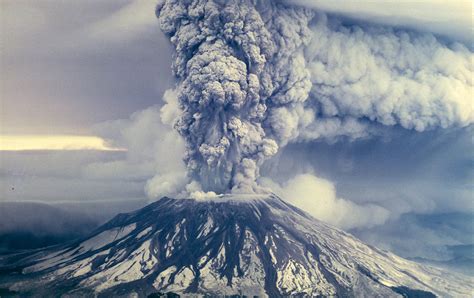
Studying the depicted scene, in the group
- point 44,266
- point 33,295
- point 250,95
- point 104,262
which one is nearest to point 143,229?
point 104,262

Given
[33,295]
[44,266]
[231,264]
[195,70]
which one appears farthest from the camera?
[44,266]

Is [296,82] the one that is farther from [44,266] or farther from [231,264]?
[44,266]

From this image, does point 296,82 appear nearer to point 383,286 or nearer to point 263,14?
point 263,14

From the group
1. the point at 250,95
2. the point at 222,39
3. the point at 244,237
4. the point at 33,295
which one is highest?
the point at 222,39

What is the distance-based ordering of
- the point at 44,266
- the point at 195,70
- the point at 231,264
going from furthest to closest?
1. the point at 44,266
2. the point at 231,264
3. the point at 195,70

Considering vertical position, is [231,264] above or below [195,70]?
below

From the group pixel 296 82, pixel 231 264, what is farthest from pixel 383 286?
pixel 296 82

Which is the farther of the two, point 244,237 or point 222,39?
point 244,237
